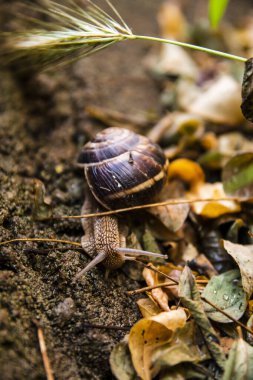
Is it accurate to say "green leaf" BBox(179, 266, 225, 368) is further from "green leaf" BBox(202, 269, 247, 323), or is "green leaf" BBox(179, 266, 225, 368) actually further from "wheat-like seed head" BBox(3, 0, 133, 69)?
"wheat-like seed head" BBox(3, 0, 133, 69)

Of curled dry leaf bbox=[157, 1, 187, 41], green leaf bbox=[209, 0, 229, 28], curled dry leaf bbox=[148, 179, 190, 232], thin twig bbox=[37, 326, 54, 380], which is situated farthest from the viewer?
curled dry leaf bbox=[157, 1, 187, 41]

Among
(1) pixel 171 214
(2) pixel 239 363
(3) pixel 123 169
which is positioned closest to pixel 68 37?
(3) pixel 123 169

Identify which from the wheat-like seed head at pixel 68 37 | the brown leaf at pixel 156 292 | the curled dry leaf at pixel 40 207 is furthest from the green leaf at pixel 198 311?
the wheat-like seed head at pixel 68 37

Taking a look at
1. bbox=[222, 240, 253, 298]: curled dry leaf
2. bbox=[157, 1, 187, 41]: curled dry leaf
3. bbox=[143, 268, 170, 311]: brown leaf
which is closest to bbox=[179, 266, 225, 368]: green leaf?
bbox=[143, 268, 170, 311]: brown leaf

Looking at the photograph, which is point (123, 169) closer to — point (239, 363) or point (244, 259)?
point (244, 259)

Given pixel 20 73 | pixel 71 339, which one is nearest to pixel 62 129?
pixel 20 73

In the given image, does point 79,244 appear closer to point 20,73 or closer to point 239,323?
point 239,323

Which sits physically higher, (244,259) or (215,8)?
(215,8)
